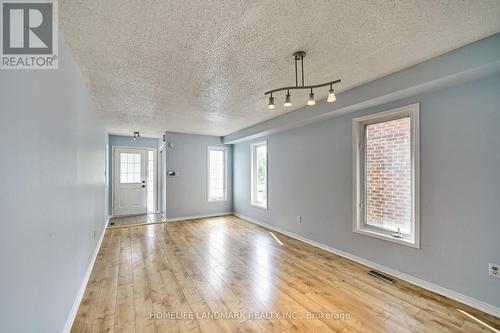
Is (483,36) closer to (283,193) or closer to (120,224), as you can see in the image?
(283,193)

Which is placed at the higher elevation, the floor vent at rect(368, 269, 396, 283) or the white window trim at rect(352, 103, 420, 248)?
the white window trim at rect(352, 103, 420, 248)

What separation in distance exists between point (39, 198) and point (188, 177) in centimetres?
477

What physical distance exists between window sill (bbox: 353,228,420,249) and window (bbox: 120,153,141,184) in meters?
6.20

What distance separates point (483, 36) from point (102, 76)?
381cm

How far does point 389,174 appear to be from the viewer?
2879mm

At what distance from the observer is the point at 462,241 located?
2193mm

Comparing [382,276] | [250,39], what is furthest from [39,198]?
[382,276]

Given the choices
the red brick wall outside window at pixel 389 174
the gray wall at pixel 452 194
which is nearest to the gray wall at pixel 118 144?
the gray wall at pixel 452 194

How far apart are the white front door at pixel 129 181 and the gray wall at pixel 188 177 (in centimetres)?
150

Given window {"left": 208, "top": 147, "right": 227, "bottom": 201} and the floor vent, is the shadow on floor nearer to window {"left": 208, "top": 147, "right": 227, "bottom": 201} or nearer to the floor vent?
window {"left": 208, "top": 147, "right": 227, "bottom": 201}

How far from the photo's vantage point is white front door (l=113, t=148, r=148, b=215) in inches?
248

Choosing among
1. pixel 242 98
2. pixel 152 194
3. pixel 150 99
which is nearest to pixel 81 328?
pixel 150 99

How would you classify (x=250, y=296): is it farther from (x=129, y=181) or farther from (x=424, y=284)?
(x=129, y=181)

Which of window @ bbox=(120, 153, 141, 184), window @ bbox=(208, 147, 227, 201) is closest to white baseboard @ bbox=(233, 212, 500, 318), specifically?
window @ bbox=(208, 147, 227, 201)
